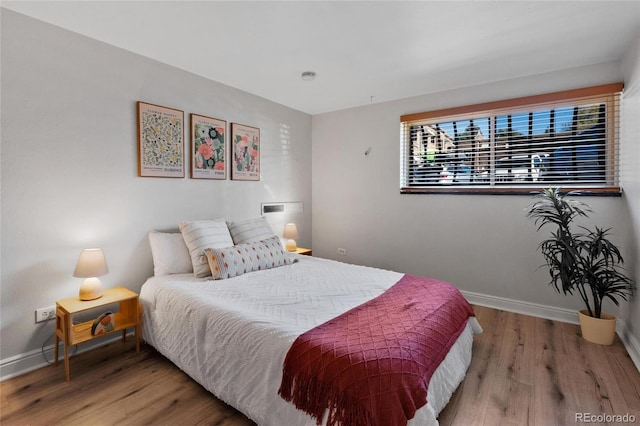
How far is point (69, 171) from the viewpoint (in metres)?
2.31

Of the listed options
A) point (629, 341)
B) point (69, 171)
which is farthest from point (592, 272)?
point (69, 171)

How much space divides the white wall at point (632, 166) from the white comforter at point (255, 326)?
125 cm

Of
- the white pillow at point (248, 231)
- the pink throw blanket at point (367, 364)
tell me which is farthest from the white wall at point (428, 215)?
the pink throw blanket at point (367, 364)

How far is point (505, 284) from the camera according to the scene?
3279 millimetres

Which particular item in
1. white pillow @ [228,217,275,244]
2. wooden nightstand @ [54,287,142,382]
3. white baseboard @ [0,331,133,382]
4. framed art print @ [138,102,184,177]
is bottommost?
white baseboard @ [0,331,133,382]

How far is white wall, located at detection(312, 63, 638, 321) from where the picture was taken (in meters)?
3.05

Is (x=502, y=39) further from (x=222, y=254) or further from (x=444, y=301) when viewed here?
(x=222, y=254)

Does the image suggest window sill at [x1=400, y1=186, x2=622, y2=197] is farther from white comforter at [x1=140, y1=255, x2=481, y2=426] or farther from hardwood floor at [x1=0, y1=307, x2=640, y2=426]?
white comforter at [x1=140, y1=255, x2=481, y2=426]

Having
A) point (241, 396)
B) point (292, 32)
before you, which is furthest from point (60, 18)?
point (241, 396)

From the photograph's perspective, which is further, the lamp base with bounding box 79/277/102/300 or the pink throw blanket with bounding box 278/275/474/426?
the lamp base with bounding box 79/277/102/300

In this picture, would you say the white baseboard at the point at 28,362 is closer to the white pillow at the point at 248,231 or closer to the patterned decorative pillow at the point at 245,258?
the patterned decorative pillow at the point at 245,258

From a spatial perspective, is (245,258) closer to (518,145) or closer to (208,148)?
(208,148)

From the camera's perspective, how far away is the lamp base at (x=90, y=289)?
2229 millimetres

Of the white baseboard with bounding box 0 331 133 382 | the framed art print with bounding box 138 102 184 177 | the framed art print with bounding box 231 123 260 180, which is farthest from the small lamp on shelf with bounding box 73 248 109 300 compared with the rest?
the framed art print with bounding box 231 123 260 180
